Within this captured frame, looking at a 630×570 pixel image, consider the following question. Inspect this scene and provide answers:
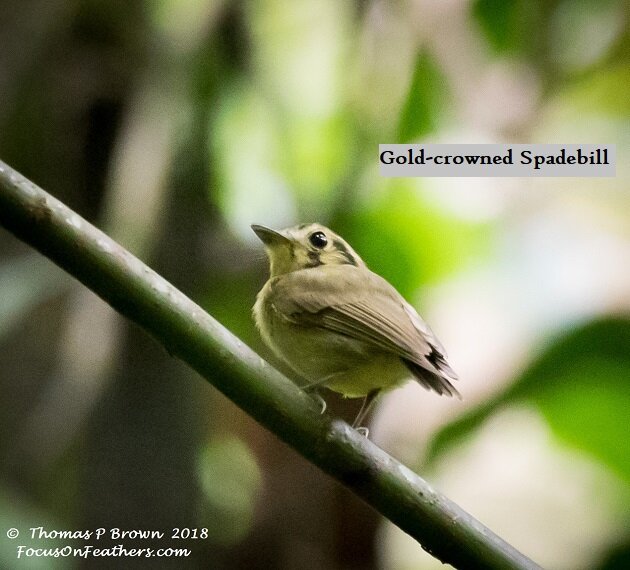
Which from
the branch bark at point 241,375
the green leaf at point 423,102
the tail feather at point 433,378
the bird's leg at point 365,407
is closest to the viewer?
the branch bark at point 241,375

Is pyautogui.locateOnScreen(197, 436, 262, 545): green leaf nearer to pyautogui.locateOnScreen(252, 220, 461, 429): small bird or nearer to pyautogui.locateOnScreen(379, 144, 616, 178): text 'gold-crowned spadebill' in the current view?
pyautogui.locateOnScreen(252, 220, 461, 429): small bird

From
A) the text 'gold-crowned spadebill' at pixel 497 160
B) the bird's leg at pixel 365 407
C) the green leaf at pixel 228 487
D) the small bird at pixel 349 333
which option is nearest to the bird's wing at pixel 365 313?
the small bird at pixel 349 333

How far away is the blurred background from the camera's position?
1539 mm

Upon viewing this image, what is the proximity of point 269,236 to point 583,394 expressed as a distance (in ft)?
2.11

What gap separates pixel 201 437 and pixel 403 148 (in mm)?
669

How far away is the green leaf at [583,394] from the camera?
1445 mm

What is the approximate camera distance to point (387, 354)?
1305mm

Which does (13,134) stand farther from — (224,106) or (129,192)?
(224,106)

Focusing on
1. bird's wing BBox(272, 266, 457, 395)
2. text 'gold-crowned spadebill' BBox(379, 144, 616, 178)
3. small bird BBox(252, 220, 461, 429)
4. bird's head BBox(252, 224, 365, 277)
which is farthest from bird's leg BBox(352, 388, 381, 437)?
text 'gold-crowned spadebill' BBox(379, 144, 616, 178)

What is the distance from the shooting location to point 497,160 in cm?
161

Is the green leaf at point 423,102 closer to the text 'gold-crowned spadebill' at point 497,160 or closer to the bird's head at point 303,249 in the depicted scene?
the text 'gold-crowned spadebill' at point 497,160

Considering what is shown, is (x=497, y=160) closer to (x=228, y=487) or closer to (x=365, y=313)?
(x=365, y=313)

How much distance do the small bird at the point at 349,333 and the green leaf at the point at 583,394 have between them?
0.15 metres

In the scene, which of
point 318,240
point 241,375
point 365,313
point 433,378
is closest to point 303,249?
point 318,240
